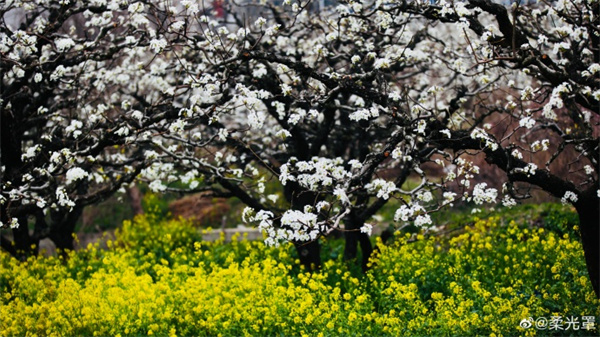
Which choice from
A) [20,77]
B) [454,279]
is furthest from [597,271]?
[20,77]

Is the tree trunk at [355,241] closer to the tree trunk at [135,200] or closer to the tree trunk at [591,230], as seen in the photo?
the tree trunk at [591,230]

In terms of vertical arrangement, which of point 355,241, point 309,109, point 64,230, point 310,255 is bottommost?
point 310,255

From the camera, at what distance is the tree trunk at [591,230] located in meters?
6.68

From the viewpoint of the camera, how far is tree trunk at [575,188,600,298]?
6.68 m

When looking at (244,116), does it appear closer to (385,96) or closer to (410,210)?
(385,96)

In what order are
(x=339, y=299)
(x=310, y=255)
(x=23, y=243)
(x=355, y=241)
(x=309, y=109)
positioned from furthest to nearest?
(x=23, y=243) → (x=355, y=241) → (x=310, y=255) → (x=309, y=109) → (x=339, y=299)

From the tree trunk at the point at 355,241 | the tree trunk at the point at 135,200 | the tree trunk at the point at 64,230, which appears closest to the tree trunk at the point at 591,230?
the tree trunk at the point at 355,241

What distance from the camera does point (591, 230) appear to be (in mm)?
6809

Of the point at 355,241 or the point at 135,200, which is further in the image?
the point at 135,200

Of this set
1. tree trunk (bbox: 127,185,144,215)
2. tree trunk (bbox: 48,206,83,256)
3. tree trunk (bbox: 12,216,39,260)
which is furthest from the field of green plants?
tree trunk (bbox: 127,185,144,215)

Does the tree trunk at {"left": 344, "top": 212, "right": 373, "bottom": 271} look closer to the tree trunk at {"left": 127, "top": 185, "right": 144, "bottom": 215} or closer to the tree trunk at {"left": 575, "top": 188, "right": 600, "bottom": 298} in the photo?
the tree trunk at {"left": 575, "top": 188, "right": 600, "bottom": 298}

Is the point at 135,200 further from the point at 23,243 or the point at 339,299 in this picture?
the point at 339,299

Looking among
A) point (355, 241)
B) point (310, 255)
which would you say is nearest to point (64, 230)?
point (310, 255)

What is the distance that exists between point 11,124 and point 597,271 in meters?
7.08
